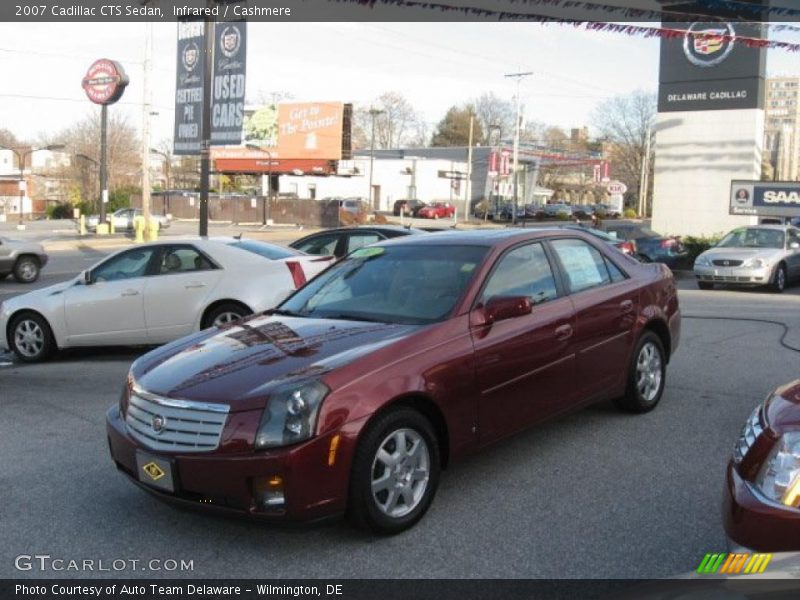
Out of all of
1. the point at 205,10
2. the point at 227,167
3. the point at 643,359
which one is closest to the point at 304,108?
the point at 227,167

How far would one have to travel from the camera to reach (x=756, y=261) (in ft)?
55.7

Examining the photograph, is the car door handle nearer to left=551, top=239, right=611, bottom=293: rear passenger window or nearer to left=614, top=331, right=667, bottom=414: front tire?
left=551, top=239, right=611, bottom=293: rear passenger window

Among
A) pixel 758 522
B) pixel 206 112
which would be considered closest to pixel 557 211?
Result: pixel 206 112

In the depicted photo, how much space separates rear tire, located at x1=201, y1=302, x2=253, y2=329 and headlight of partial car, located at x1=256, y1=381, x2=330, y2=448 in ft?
17.7

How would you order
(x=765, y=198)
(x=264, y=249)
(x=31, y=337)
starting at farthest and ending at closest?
(x=765, y=198)
(x=264, y=249)
(x=31, y=337)

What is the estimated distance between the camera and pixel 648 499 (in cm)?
455

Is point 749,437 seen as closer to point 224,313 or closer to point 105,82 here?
point 224,313

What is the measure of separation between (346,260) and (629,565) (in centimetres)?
291

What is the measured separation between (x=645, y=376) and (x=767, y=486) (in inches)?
132

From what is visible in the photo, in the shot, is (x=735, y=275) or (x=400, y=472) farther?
→ (x=735, y=275)

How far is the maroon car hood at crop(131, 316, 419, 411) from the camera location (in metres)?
3.95

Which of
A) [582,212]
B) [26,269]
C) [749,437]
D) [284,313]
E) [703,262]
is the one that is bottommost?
[26,269]

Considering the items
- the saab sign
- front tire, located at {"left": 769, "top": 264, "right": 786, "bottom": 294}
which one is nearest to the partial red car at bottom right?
front tire, located at {"left": 769, "top": 264, "right": 786, "bottom": 294}

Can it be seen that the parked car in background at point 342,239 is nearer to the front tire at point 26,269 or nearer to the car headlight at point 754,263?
the car headlight at point 754,263
